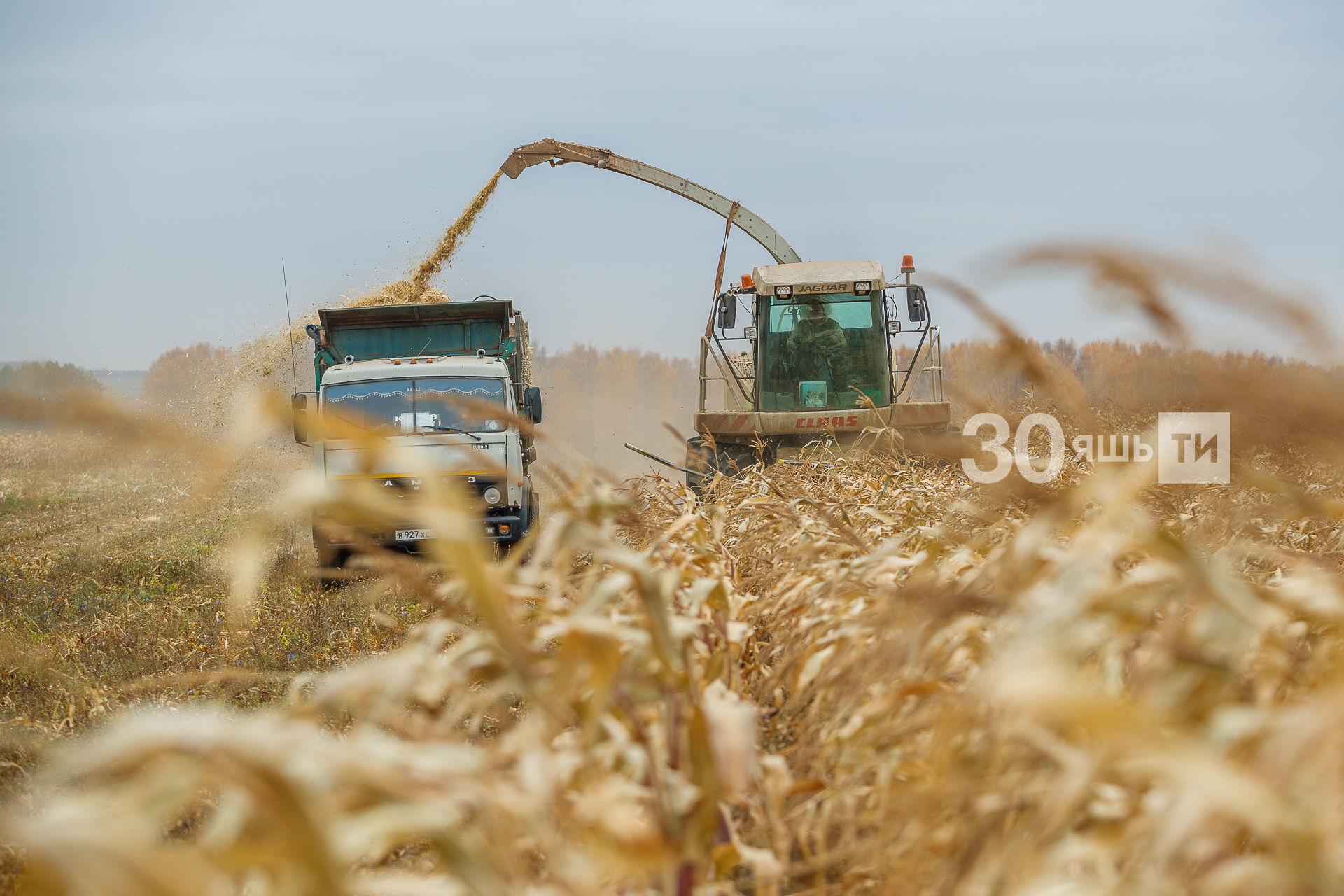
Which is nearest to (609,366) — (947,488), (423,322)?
(423,322)

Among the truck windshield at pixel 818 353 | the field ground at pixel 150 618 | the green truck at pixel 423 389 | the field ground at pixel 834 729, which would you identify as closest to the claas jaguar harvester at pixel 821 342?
the truck windshield at pixel 818 353

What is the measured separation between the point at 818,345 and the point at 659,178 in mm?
4897

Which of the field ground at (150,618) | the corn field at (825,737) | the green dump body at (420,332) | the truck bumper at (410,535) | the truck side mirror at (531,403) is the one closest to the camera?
the corn field at (825,737)

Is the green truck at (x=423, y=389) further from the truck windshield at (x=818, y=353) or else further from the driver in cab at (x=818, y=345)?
the driver in cab at (x=818, y=345)

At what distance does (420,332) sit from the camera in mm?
12234

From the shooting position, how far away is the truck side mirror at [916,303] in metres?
12.0

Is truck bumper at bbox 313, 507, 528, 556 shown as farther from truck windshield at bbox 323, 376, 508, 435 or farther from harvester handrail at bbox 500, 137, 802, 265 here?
harvester handrail at bbox 500, 137, 802, 265

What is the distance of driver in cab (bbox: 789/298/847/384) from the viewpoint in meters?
12.3

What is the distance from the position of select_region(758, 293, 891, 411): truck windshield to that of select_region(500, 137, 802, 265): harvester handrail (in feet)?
10.6

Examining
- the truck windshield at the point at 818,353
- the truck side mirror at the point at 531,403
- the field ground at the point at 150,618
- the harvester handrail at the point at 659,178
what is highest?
the harvester handrail at the point at 659,178

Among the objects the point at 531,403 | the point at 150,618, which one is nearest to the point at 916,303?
the point at 531,403

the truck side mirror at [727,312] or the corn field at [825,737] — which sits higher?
the truck side mirror at [727,312]

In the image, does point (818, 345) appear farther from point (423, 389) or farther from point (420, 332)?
point (423, 389)

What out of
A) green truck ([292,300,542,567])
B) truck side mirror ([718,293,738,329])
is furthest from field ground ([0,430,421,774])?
truck side mirror ([718,293,738,329])
